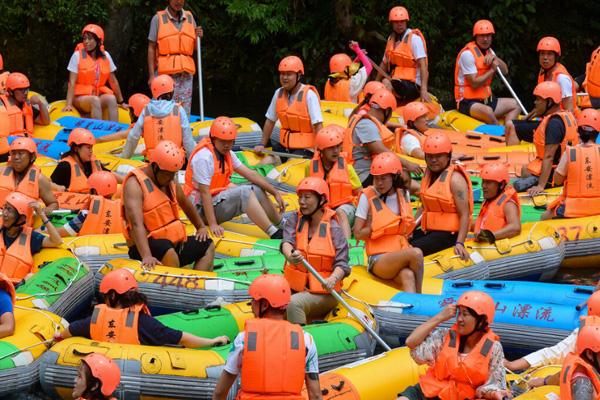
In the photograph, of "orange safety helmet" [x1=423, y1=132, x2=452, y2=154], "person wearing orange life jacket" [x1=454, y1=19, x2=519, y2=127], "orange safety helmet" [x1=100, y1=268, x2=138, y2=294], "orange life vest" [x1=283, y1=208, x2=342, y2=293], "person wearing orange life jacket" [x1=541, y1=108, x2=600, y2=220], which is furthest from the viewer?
"person wearing orange life jacket" [x1=454, y1=19, x2=519, y2=127]

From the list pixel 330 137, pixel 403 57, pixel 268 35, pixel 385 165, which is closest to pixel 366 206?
pixel 385 165

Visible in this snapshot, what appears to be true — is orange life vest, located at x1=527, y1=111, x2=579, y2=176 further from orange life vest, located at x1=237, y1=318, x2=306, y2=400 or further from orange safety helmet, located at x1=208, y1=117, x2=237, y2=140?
orange life vest, located at x1=237, y1=318, x2=306, y2=400

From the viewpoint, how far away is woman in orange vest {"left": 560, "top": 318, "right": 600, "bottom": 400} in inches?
313

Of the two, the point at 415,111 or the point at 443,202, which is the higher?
the point at 415,111

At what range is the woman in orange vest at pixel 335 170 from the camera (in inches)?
465

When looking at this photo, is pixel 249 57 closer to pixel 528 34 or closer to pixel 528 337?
pixel 528 34

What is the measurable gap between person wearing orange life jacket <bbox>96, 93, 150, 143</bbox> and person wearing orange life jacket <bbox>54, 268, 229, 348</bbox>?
14.7 ft

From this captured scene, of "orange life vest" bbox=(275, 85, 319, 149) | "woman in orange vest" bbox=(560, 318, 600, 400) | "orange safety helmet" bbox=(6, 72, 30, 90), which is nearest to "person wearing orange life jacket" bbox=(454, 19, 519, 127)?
"orange life vest" bbox=(275, 85, 319, 149)

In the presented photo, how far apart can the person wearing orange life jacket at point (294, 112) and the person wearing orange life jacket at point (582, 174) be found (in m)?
2.41

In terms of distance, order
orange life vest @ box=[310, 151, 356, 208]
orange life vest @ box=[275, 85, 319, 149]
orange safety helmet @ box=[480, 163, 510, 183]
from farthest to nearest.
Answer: orange life vest @ box=[275, 85, 319, 149]
orange life vest @ box=[310, 151, 356, 208]
orange safety helmet @ box=[480, 163, 510, 183]

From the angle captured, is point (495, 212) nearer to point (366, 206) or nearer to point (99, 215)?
point (366, 206)

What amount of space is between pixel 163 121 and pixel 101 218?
1.41 meters

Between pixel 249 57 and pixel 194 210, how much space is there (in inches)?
344

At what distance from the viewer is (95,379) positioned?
7816 millimetres
